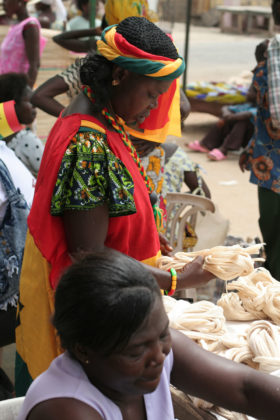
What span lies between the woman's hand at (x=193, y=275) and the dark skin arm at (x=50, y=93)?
6.02 ft

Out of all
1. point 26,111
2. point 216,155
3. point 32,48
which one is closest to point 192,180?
point 26,111

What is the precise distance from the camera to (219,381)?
1.62 metres

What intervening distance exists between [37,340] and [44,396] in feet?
2.94

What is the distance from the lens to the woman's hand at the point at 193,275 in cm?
215

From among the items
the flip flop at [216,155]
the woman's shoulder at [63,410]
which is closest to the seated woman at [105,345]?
the woman's shoulder at [63,410]

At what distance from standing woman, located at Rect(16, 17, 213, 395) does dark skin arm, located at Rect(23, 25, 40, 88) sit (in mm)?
3801

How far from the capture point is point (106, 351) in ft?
4.21

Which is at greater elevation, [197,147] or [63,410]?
[63,410]

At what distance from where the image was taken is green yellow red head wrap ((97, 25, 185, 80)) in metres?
1.94

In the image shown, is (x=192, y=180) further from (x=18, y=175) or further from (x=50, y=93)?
(x=18, y=175)

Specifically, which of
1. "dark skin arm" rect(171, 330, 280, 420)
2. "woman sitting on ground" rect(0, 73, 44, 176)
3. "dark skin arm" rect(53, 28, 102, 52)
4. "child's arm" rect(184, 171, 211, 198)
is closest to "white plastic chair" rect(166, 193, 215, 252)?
"child's arm" rect(184, 171, 211, 198)

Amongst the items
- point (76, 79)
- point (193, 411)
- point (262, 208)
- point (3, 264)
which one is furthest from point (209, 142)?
point (193, 411)

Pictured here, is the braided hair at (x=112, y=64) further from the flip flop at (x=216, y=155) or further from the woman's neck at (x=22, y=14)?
the flip flop at (x=216, y=155)

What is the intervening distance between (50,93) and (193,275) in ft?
6.50
